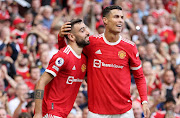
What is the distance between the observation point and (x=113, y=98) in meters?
5.06

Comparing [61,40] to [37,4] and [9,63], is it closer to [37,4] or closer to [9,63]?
[9,63]

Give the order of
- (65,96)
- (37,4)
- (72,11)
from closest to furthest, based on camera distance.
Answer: (65,96)
(37,4)
(72,11)

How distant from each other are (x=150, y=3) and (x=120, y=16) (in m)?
9.11

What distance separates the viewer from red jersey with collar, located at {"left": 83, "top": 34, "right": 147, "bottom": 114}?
5047mm

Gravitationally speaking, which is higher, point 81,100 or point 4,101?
point 4,101

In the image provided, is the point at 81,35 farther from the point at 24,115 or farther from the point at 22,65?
the point at 22,65

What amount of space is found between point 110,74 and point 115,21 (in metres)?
0.72

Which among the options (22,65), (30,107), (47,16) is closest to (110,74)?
(30,107)

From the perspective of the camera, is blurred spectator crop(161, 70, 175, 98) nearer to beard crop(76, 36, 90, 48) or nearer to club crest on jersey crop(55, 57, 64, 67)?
beard crop(76, 36, 90, 48)

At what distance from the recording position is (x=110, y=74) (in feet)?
16.6

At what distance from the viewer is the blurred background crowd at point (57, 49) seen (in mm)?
7734

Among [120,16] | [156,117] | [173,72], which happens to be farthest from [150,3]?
[120,16]

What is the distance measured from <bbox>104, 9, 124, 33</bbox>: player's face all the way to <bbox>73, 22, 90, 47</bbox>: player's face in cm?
34

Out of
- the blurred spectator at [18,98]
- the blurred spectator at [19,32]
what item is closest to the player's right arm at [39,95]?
the blurred spectator at [18,98]
